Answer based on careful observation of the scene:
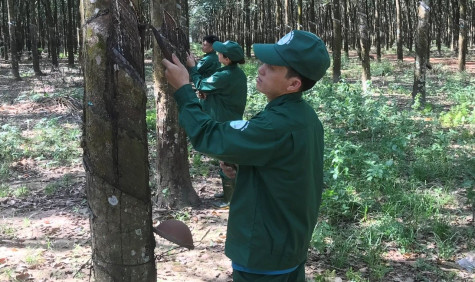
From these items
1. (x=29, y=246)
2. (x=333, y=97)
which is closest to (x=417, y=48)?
(x=333, y=97)

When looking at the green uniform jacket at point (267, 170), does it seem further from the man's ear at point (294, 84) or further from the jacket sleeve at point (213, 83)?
the jacket sleeve at point (213, 83)

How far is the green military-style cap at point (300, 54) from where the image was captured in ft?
6.10

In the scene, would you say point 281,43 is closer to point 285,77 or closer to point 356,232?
point 285,77

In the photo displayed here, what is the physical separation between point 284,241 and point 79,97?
10.7 meters

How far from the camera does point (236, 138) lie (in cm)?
181

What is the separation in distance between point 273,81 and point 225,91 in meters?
3.12

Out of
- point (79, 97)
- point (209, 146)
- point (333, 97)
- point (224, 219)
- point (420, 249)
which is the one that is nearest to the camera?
point (209, 146)

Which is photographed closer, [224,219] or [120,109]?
[120,109]

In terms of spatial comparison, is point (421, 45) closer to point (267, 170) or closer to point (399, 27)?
point (267, 170)

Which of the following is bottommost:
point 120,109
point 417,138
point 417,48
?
point 417,138

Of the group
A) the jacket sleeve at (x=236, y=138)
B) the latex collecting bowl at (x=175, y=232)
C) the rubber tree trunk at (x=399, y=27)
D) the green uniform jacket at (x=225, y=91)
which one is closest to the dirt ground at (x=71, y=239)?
the latex collecting bowl at (x=175, y=232)

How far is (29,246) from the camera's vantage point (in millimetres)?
4566

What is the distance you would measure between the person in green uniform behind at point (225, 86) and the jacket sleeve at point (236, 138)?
9.60 ft

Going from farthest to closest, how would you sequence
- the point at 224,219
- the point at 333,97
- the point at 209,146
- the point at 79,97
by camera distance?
1. the point at 79,97
2. the point at 333,97
3. the point at 224,219
4. the point at 209,146
